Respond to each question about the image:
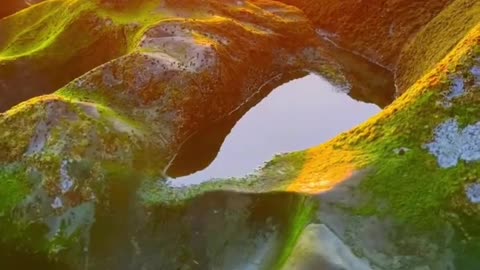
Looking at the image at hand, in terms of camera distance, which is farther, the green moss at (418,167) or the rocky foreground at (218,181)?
the green moss at (418,167)

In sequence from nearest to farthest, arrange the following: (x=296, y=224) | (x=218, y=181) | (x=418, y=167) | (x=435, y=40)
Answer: (x=296, y=224), (x=418, y=167), (x=218, y=181), (x=435, y=40)

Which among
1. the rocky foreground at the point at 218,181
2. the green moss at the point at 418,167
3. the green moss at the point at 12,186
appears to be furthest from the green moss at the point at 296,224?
the green moss at the point at 12,186

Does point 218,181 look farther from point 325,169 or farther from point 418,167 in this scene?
point 418,167

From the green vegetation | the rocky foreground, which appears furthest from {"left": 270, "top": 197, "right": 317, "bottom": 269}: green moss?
the green vegetation

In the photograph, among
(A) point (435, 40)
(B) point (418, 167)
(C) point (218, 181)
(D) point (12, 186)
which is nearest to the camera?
(B) point (418, 167)

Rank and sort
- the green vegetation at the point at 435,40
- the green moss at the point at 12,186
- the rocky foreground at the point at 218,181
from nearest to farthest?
the rocky foreground at the point at 218,181 → the green moss at the point at 12,186 → the green vegetation at the point at 435,40

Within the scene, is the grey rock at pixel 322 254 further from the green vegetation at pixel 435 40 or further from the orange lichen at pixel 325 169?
the green vegetation at pixel 435 40

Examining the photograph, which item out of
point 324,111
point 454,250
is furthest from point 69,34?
point 454,250

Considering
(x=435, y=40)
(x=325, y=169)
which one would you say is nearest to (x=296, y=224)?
(x=325, y=169)

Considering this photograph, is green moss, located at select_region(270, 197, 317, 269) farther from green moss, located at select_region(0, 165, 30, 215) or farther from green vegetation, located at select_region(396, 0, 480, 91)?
green vegetation, located at select_region(396, 0, 480, 91)

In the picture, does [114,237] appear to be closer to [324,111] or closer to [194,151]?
[194,151]
